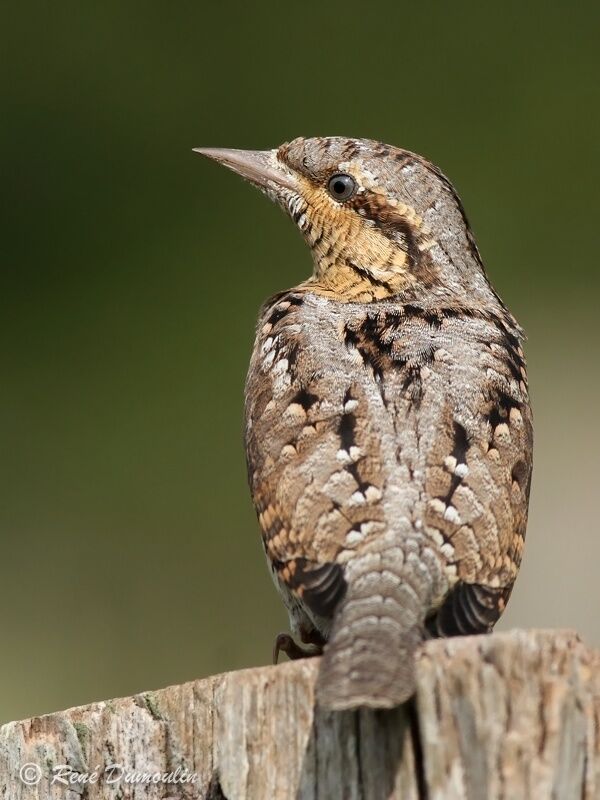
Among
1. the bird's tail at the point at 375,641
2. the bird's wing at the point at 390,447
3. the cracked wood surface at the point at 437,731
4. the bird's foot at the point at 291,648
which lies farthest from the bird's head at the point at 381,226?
the cracked wood surface at the point at 437,731

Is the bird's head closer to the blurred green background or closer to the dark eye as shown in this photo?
the dark eye

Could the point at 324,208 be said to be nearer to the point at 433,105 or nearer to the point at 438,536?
the point at 438,536

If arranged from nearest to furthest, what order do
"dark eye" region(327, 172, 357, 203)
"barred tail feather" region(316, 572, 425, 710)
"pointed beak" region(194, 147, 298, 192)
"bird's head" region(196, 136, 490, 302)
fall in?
"barred tail feather" region(316, 572, 425, 710) → "bird's head" region(196, 136, 490, 302) → "dark eye" region(327, 172, 357, 203) → "pointed beak" region(194, 147, 298, 192)

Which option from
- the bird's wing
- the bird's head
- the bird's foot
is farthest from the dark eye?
the bird's foot

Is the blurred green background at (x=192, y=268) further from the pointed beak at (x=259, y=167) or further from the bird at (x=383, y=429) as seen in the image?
the bird at (x=383, y=429)

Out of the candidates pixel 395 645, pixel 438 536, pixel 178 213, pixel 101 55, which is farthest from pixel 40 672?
pixel 395 645

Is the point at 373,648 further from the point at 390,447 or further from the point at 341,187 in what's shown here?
the point at 341,187

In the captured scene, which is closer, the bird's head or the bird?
the bird
